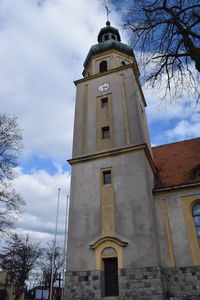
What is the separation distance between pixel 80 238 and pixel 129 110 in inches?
350

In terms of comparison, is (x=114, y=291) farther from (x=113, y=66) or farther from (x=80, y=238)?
(x=113, y=66)

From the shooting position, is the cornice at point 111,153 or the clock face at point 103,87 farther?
the clock face at point 103,87

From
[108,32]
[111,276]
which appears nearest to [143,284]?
[111,276]

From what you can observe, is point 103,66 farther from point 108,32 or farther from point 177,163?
point 177,163

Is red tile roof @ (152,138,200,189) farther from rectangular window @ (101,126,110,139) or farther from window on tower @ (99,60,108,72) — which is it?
window on tower @ (99,60,108,72)

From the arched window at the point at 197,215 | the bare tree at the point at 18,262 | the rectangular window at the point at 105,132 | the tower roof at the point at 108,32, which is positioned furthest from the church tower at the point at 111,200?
the bare tree at the point at 18,262

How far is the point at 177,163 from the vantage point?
60.3ft

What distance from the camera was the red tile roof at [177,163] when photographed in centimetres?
1616

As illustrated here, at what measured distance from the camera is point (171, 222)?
47.8 ft

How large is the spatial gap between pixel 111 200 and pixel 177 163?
20.6ft

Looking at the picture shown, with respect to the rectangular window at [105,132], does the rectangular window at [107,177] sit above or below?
below

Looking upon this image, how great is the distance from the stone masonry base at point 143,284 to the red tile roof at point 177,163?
494 cm

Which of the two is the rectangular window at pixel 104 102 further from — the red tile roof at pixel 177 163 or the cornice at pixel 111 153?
the red tile roof at pixel 177 163

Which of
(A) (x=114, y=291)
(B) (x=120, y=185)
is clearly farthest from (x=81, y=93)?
(A) (x=114, y=291)
